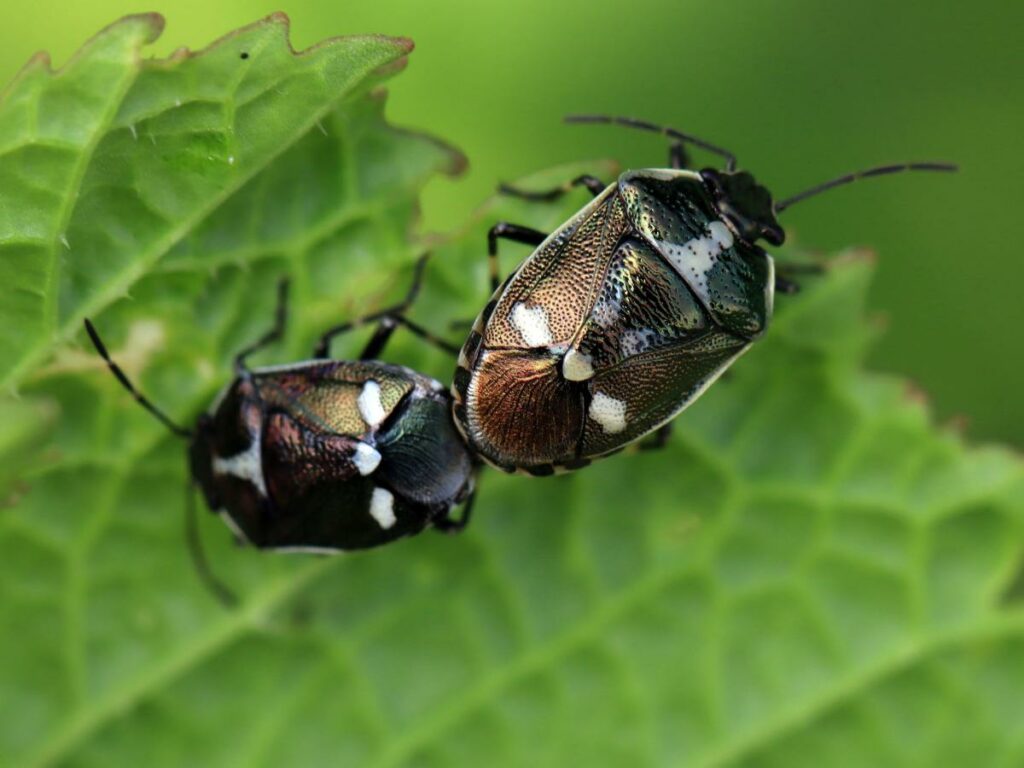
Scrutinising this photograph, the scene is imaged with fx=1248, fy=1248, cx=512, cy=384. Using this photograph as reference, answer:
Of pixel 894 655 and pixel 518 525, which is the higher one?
pixel 518 525

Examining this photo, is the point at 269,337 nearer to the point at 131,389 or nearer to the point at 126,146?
the point at 131,389

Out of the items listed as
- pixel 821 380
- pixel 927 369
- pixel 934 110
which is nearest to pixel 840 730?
pixel 821 380

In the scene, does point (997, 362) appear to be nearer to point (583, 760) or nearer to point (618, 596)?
point (618, 596)

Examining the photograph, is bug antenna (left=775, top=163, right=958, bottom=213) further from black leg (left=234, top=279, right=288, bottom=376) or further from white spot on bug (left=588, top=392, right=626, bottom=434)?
black leg (left=234, top=279, right=288, bottom=376)

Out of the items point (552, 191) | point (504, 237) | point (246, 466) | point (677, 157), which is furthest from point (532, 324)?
Result: point (246, 466)

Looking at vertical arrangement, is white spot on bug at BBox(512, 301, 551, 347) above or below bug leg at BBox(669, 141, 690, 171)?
below

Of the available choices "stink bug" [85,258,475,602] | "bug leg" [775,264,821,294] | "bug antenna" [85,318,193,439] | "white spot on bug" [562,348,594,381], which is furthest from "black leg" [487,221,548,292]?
"bug antenna" [85,318,193,439]
